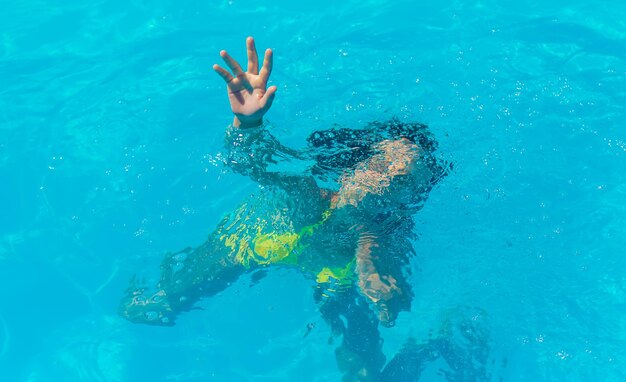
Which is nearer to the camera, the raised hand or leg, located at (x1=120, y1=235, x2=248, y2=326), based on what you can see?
the raised hand

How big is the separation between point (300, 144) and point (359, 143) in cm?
85

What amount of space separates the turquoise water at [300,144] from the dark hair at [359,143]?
22cm

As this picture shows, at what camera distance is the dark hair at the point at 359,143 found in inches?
207

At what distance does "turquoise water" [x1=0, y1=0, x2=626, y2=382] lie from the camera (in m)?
5.57

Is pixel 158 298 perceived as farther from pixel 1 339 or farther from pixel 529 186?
pixel 529 186

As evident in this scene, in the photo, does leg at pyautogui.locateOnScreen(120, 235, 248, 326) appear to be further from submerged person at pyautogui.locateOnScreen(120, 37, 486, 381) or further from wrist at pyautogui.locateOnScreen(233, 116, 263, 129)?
wrist at pyautogui.locateOnScreen(233, 116, 263, 129)

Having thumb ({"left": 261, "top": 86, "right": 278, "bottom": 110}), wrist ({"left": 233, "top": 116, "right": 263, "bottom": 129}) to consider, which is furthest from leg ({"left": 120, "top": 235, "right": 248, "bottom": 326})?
thumb ({"left": 261, "top": 86, "right": 278, "bottom": 110})

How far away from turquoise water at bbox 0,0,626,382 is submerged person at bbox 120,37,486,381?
8.0 inches

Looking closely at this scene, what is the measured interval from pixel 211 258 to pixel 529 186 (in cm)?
354

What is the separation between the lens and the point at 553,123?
6.33m

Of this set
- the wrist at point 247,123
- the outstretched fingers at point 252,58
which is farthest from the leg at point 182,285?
the outstretched fingers at point 252,58

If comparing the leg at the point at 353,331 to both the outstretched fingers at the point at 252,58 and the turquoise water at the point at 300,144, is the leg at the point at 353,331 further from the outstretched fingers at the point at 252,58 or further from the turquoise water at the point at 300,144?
the outstretched fingers at the point at 252,58

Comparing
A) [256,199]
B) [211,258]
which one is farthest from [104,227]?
[256,199]

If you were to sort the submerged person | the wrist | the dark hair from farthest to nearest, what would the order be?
the dark hair → the submerged person → the wrist
